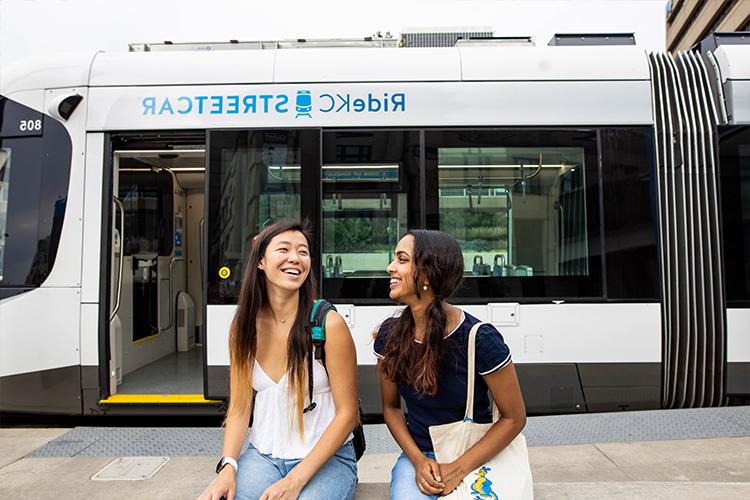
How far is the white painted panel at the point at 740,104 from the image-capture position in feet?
13.6

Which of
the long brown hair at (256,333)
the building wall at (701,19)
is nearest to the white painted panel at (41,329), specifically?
the long brown hair at (256,333)

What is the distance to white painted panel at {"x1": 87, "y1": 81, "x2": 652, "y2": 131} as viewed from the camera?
422 centimetres

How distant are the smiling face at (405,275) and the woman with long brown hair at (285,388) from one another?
25 cm

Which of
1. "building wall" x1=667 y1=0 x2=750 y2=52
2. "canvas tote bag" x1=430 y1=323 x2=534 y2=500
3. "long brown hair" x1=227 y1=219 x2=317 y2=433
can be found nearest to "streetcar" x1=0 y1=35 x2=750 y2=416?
"long brown hair" x1=227 y1=219 x2=317 y2=433

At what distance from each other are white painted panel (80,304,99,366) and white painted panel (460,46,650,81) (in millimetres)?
3492

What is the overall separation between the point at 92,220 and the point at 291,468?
10.2 ft

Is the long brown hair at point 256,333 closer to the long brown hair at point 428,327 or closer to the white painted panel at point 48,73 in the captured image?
the long brown hair at point 428,327

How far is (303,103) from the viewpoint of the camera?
Result: 423cm

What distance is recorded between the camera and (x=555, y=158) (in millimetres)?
4266

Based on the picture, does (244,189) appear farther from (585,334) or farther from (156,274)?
(585,334)

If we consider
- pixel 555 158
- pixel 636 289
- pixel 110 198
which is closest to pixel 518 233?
pixel 555 158

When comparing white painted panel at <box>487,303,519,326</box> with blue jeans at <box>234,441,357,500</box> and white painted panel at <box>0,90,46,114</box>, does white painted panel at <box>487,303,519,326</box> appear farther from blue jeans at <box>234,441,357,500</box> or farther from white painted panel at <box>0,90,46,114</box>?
white painted panel at <box>0,90,46,114</box>

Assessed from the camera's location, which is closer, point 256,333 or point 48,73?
point 256,333

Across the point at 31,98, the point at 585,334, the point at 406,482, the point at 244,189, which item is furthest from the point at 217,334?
the point at 585,334
